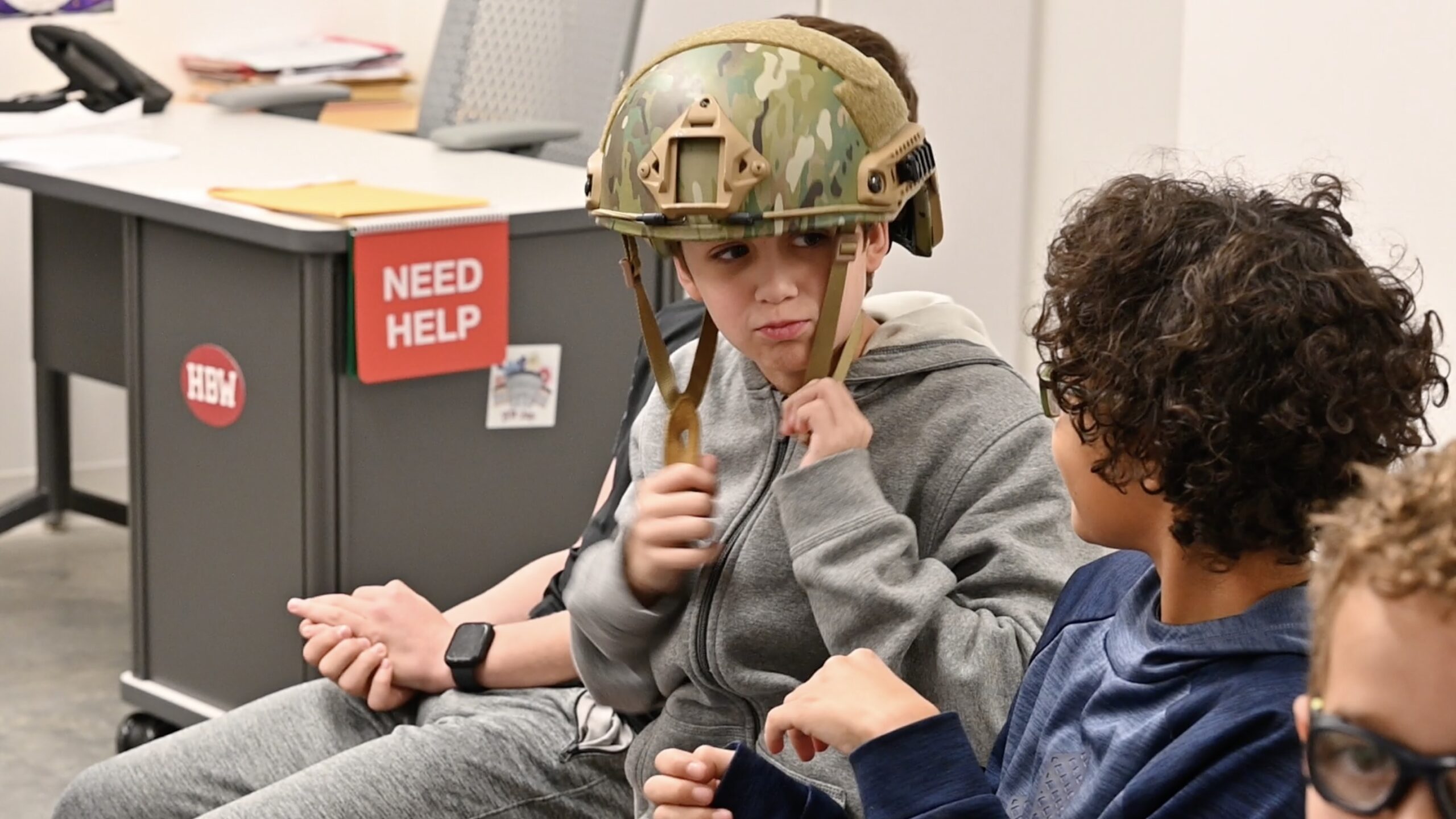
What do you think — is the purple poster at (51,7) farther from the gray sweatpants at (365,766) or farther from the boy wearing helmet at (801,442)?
the boy wearing helmet at (801,442)

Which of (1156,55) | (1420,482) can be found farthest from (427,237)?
(1420,482)

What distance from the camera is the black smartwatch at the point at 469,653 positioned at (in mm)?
1891

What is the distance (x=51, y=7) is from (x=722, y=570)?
10.9ft

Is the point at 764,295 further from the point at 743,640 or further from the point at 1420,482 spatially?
the point at 1420,482

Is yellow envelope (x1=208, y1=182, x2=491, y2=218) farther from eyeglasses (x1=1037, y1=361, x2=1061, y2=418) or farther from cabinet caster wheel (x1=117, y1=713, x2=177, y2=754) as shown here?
eyeglasses (x1=1037, y1=361, x2=1061, y2=418)

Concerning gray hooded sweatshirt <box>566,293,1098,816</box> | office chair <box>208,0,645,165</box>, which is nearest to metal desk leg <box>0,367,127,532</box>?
office chair <box>208,0,645,165</box>

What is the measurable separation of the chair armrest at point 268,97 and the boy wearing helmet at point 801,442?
2613 mm

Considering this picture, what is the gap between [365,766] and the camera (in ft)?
5.73

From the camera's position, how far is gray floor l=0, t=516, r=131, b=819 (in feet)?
9.46

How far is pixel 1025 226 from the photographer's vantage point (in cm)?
260

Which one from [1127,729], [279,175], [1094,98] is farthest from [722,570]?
[279,175]

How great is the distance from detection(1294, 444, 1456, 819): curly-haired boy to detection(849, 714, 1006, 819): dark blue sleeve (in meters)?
0.36

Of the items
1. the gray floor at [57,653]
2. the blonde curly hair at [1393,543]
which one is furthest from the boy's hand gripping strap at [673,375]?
the gray floor at [57,653]

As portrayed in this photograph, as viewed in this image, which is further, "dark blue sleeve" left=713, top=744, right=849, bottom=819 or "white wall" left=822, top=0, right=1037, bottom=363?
"white wall" left=822, top=0, right=1037, bottom=363
